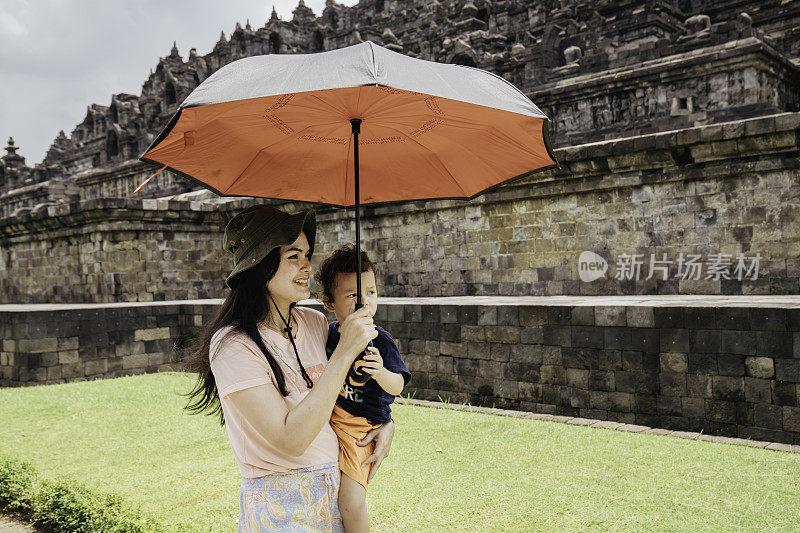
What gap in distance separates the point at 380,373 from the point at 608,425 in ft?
14.6

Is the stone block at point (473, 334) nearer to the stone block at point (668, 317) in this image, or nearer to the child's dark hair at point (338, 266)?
the stone block at point (668, 317)

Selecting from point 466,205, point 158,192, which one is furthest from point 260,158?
point 158,192

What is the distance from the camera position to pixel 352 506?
2.06 metres

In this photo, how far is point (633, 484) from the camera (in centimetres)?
435

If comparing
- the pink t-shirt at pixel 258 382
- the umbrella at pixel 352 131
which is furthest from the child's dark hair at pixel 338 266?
the pink t-shirt at pixel 258 382

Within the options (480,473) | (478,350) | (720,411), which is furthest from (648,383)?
(480,473)

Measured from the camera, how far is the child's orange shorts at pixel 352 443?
2.11 metres

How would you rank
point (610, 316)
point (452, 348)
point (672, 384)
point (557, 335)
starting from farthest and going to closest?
point (452, 348)
point (557, 335)
point (610, 316)
point (672, 384)

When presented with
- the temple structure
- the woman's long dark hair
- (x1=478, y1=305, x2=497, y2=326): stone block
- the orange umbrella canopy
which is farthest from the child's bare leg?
(x1=478, y1=305, x2=497, y2=326): stone block

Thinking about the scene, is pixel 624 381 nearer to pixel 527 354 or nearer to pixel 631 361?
pixel 631 361

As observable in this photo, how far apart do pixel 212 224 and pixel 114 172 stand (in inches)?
496

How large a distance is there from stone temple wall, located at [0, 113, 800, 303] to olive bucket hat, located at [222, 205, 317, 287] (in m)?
7.78

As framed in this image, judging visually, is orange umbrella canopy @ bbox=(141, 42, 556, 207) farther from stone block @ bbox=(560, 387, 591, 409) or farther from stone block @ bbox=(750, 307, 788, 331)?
stone block @ bbox=(560, 387, 591, 409)

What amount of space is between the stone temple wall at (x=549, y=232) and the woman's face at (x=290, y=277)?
7.75 metres
